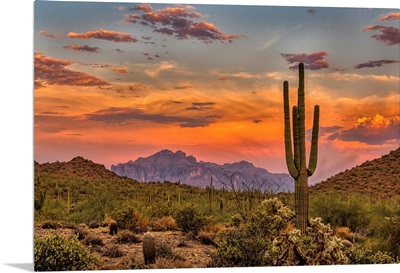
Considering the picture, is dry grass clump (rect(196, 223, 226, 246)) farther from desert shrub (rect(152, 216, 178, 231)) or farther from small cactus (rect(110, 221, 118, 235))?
small cactus (rect(110, 221, 118, 235))

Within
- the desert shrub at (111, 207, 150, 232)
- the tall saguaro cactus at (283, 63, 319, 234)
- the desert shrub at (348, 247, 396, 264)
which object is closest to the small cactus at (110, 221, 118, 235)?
the desert shrub at (111, 207, 150, 232)

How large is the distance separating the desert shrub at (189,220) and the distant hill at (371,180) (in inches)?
109

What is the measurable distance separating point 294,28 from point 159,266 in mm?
6146

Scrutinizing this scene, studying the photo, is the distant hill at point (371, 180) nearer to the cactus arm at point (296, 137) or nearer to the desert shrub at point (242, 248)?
the cactus arm at point (296, 137)

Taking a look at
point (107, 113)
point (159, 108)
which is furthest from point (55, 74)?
point (159, 108)

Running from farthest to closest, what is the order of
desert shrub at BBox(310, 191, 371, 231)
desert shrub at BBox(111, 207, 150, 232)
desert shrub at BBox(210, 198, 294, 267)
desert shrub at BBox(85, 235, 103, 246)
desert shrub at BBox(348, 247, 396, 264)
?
desert shrub at BBox(310, 191, 371, 231) → desert shrub at BBox(111, 207, 150, 232) → desert shrub at BBox(85, 235, 103, 246) → desert shrub at BBox(348, 247, 396, 264) → desert shrub at BBox(210, 198, 294, 267)

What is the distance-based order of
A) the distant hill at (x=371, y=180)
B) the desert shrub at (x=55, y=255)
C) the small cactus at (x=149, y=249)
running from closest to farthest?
the desert shrub at (x=55, y=255)
the small cactus at (x=149, y=249)
the distant hill at (x=371, y=180)

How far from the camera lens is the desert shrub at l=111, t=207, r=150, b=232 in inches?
651

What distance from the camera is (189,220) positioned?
16.8 meters

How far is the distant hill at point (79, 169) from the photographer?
15555 mm

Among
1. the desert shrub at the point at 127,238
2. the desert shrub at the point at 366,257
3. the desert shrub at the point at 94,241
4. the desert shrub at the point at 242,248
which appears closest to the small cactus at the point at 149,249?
the desert shrub at the point at 242,248

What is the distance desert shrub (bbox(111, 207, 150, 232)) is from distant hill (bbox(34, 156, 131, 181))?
2.68 feet

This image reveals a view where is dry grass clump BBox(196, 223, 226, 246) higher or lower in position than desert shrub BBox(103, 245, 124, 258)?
higher

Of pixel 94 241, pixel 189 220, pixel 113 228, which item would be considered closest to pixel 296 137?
pixel 189 220
